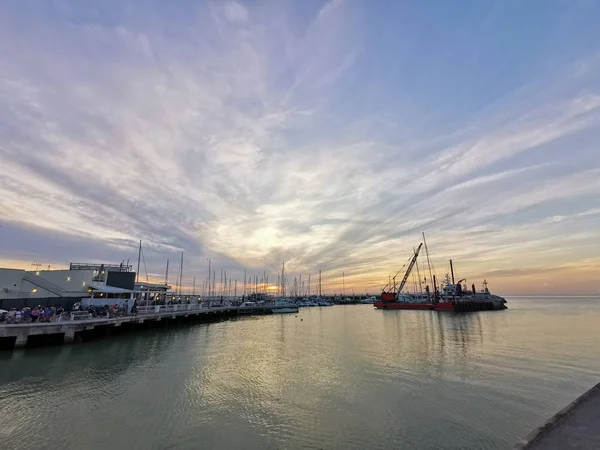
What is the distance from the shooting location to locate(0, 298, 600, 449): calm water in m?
13.2

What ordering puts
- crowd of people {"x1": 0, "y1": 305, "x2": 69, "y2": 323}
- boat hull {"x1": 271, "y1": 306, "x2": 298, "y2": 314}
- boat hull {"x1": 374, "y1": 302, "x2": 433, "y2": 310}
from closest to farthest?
1. crowd of people {"x1": 0, "y1": 305, "x2": 69, "y2": 323}
2. boat hull {"x1": 271, "y1": 306, "x2": 298, "y2": 314}
3. boat hull {"x1": 374, "y1": 302, "x2": 433, "y2": 310}

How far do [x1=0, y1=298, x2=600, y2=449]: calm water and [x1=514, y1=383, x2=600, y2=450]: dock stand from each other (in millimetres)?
2874

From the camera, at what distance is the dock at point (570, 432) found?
28.6ft

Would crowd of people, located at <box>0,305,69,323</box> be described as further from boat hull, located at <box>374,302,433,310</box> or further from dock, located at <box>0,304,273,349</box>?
boat hull, located at <box>374,302,433,310</box>

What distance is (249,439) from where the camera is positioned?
13.1m

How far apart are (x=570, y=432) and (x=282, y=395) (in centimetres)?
1322

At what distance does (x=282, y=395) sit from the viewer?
18.8m

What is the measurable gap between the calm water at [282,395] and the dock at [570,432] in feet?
9.43

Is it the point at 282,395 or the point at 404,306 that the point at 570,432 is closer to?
the point at 282,395

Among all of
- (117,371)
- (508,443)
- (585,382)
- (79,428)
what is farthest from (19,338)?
(585,382)

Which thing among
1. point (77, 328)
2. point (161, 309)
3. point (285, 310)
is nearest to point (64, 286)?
point (161, 309)

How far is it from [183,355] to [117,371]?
7.67 m

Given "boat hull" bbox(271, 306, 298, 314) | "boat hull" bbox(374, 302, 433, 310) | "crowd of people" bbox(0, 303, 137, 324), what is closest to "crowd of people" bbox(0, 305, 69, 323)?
"crowd of people" bbox(0, 303, 137, 324)

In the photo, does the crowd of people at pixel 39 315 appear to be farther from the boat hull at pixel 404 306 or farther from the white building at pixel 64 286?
the boat hull at pixel 404 306
